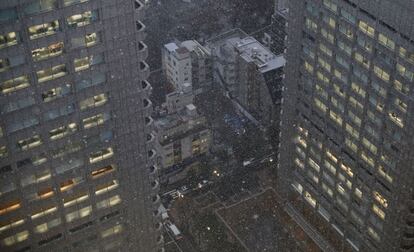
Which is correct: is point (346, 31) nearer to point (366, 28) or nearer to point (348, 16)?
point (348, 16)

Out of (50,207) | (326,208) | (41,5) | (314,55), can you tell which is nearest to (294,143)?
(326,208)

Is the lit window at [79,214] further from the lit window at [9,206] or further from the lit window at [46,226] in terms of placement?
the lit window at [9,206]

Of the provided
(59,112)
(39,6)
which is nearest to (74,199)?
(59,112)

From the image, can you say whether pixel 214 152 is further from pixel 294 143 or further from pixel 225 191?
pixel 294 143

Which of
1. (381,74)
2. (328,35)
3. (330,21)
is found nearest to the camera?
(381,74)

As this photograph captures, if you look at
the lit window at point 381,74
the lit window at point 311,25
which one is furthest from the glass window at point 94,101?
the lit window at point 311,25

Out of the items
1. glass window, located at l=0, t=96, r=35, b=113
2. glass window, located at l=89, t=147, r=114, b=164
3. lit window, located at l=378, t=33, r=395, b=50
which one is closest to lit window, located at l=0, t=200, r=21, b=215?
glass window, located at l=89, t=147, r=114, b=164

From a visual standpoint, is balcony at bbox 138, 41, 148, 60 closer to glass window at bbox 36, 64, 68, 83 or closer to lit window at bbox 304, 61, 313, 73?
glass window at bbox 36, 64, 68, 83
